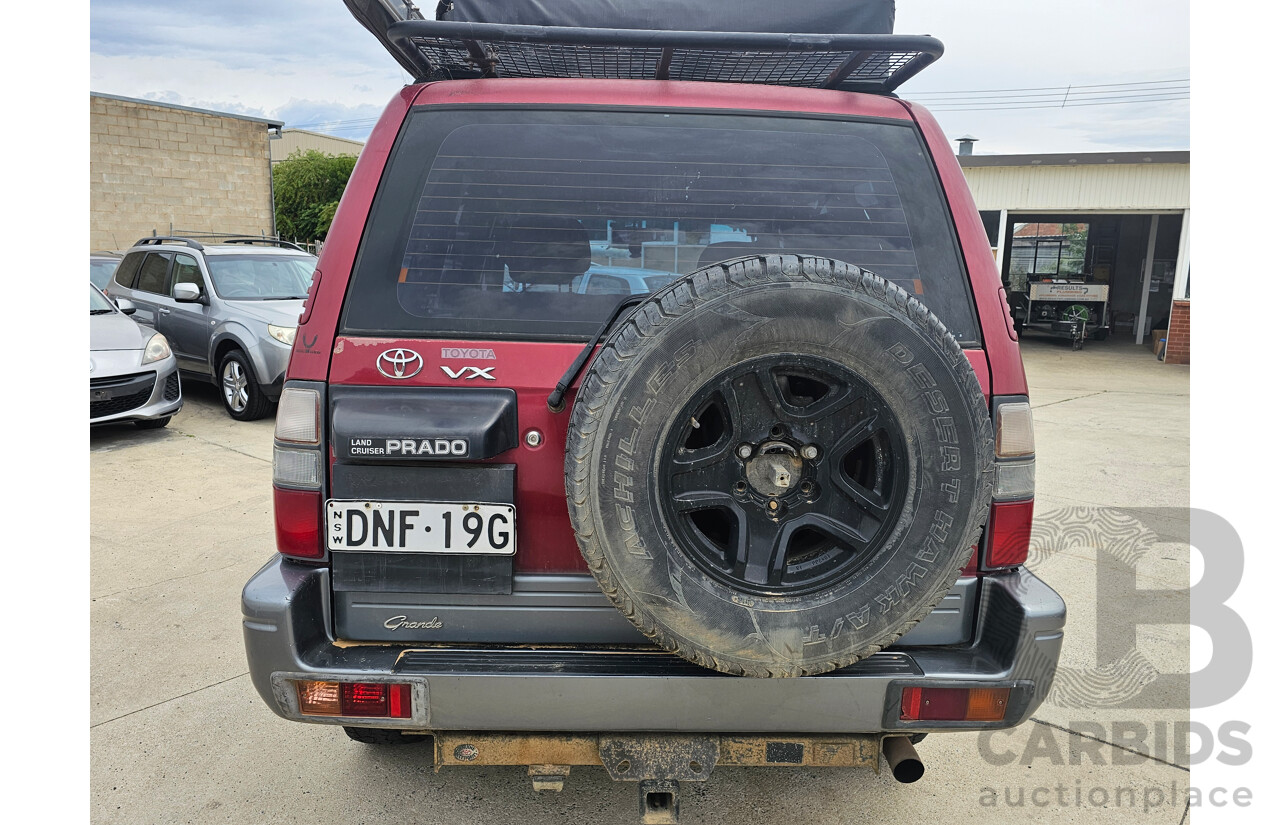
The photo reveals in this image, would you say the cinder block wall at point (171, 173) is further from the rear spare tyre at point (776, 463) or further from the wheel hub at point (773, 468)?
the wheel hub at point (773, 468)

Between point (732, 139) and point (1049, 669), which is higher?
point (732, 139)

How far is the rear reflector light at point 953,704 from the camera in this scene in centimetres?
189

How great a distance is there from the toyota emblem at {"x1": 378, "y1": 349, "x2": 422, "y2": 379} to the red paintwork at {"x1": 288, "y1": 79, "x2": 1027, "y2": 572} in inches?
0.6

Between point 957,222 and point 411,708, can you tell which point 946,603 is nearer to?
point 957,222

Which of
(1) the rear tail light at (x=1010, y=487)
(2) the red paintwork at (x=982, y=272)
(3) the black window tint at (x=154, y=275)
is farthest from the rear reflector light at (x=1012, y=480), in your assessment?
(3) the black window tint at (x=154, y=275)

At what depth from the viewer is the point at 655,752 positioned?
1.95 m

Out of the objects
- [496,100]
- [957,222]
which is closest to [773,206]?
[957,222]

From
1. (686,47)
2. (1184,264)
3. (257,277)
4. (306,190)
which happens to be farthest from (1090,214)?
(306,190)

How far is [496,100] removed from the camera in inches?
83.6

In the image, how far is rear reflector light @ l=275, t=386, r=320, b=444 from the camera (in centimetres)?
195

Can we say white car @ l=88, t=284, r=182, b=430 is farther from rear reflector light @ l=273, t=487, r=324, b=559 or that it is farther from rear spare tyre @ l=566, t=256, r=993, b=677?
rear spare tyre @ l=566, t=256, r=993, b=677

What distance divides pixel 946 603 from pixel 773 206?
1098mm

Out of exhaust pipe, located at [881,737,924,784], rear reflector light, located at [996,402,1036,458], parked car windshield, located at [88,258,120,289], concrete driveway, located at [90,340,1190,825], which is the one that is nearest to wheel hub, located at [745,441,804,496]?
rear reflector light, located at [996,402,1036,458]

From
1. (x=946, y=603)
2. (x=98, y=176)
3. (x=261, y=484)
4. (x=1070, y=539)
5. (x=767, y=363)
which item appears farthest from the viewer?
(x=98, y=176)
